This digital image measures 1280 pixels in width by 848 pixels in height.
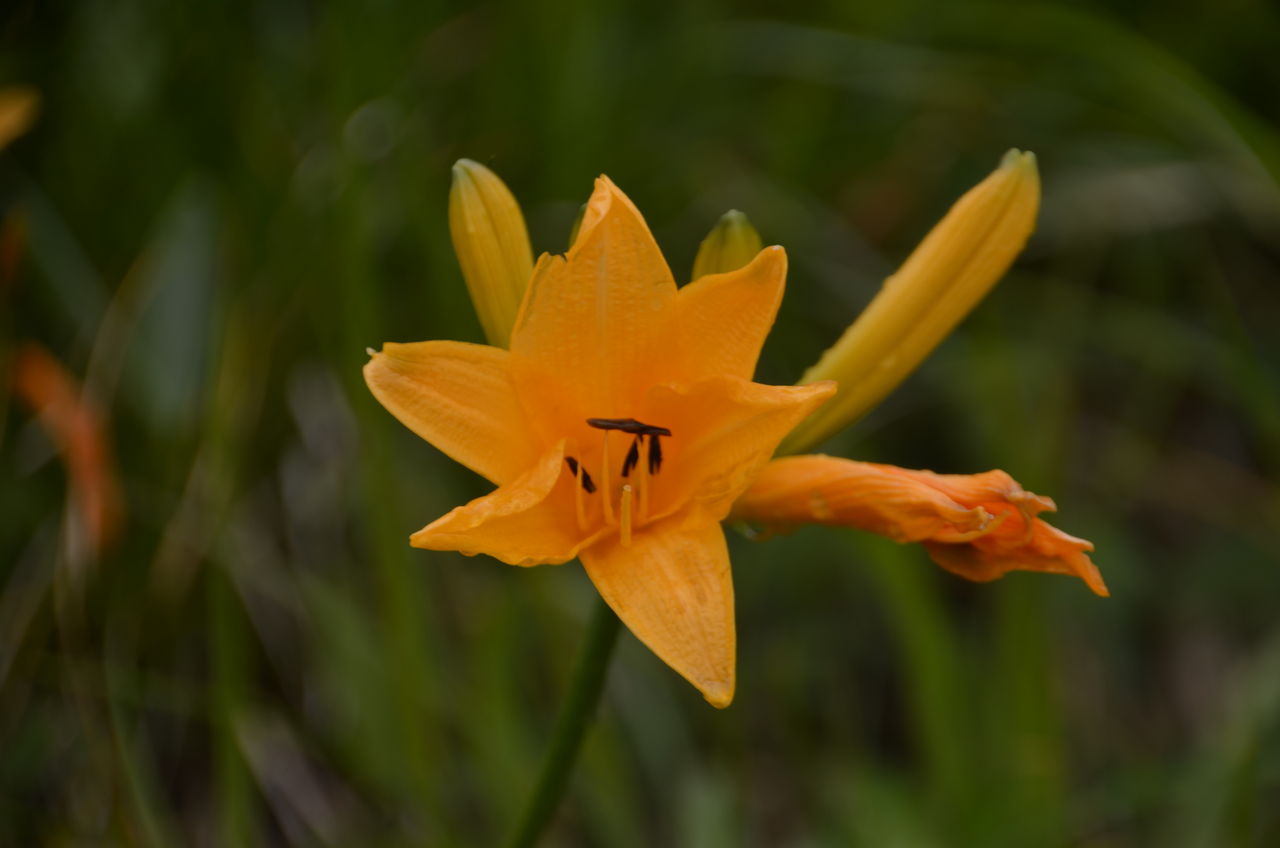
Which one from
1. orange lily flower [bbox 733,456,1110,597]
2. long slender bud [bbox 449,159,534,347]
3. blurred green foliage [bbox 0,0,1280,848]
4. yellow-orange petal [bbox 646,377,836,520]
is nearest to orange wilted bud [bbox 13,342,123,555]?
blurred green foliage [bbox 0,0,1280,848]

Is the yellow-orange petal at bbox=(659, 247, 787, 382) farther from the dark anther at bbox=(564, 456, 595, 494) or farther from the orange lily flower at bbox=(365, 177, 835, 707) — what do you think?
the dark anther at bbox=(564, 456, 595, 494)

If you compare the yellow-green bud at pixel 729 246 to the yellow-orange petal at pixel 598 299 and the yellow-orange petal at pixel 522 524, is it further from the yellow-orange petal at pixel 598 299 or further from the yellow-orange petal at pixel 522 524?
the yellow-orange petal at pixel 522 524

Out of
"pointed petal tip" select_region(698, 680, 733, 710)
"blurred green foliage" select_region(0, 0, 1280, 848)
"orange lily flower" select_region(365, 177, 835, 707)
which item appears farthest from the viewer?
"blurred green foliage" select_region(0, 0, 1280, 848)

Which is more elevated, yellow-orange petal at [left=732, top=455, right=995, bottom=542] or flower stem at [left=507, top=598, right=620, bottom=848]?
yellow-orange petal at [left=732, top=455, right=995, bottom=542]

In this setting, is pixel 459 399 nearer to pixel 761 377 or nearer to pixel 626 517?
pixel 626 517

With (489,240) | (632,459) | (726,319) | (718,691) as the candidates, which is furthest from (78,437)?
(718,691)

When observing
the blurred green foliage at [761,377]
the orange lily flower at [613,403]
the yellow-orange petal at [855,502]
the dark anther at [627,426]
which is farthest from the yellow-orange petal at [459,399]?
the blurred green foliage at [761,377]

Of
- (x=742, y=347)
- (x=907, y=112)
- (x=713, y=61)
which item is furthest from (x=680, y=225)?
(x=742, y=347)

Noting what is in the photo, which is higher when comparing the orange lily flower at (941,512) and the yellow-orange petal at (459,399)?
the yellow-orange petal at (459,399)
